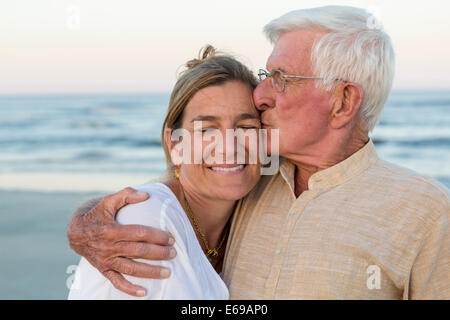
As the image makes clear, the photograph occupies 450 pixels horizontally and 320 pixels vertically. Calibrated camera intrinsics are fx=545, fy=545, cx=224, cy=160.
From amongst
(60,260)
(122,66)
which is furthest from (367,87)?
(122,66)

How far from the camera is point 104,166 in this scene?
11547mm

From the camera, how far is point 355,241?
87.6 inches

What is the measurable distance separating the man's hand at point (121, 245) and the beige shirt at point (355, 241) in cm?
53

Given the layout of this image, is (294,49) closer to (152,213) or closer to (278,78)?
(278,78)

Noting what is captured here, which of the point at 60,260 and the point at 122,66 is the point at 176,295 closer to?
the point at 60,260

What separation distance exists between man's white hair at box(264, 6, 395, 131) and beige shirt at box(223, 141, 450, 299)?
0.33 m

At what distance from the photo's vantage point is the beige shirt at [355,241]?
219cm

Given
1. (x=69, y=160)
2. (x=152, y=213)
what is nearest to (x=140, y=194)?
(x=152, y=213)

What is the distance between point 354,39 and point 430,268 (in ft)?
3.46

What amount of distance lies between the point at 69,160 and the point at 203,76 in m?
10.2

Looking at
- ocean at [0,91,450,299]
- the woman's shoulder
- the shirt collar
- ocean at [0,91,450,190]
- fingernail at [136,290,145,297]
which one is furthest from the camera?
ocean at [0,91,450,190]

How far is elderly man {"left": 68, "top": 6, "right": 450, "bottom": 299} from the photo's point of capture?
2191 millimetres

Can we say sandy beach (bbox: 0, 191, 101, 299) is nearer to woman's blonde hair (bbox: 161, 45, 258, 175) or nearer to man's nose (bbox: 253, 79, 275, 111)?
woman's blonde hair (bbox: 161, 45, 258, 175)

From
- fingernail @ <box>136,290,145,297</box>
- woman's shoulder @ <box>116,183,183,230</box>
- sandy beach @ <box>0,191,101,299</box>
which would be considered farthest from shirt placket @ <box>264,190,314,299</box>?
sandy beach @ <box>0,191,101,299</box>
